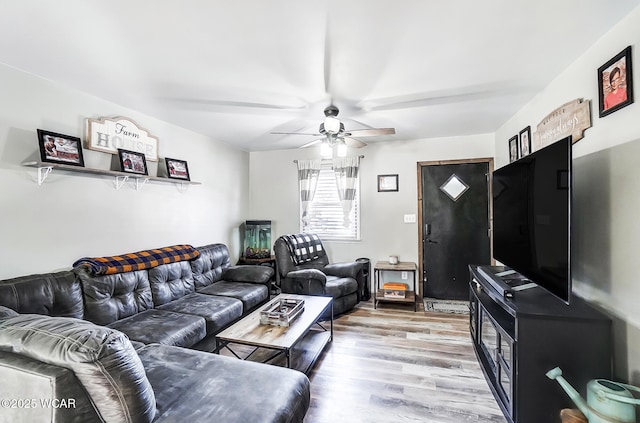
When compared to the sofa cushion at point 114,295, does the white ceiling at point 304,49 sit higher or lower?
higher

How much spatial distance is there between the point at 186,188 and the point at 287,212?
66.2 inches

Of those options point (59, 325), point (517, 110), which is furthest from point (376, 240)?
point (59, 325)

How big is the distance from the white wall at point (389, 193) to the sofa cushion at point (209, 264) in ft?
4.29

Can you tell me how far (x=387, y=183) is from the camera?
4383 millimetres

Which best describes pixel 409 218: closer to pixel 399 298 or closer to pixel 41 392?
pixel 399 298

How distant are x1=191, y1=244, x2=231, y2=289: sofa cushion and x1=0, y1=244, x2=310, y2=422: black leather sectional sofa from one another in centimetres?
54

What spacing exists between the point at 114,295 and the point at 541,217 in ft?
11.0

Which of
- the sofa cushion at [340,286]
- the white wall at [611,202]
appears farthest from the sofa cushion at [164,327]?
the white wall at [611,202]

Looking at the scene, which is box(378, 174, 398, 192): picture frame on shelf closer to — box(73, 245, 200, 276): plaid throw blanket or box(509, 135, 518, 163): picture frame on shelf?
box(509, 135, 518, 163): picture frame on shelf

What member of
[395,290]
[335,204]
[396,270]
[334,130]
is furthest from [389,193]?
[334,130]

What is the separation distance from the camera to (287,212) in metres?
4.85

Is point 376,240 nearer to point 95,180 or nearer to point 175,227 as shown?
point 175,227

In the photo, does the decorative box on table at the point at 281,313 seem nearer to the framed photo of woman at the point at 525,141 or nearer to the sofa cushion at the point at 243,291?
the sofa cushion at the point at 243,291

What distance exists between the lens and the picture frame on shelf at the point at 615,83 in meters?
1.54
